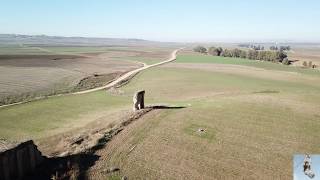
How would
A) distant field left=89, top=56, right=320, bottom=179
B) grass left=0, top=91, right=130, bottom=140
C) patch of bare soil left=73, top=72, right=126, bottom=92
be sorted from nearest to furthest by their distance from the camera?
distant field left=89, top=56, right=320, bottom=179
grass left=0, top=91, right=130, bottom=140
patch of bare soil left=73, top=72, right=126, bottom=92

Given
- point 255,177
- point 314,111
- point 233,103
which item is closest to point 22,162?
point 255,177

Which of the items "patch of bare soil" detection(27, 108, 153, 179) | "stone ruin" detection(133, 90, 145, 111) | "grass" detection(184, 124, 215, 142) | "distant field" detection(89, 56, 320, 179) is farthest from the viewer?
"stone ruin" detection(133, 90, 145, 111)

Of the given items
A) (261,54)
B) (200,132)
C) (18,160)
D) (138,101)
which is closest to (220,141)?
(200,132)

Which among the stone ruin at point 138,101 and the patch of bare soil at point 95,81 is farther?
the patch of bare soil at point 95,81

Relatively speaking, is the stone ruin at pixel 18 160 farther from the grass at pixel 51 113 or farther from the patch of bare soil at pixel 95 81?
the patch of bare soil at pixel 95 81

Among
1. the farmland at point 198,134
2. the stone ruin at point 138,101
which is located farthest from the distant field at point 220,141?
the stone ruin at point 138,101

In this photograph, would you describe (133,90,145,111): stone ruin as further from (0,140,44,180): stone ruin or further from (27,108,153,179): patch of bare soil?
(0,140,44,180): stone ruin

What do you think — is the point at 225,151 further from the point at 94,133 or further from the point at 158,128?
the point at 94,133

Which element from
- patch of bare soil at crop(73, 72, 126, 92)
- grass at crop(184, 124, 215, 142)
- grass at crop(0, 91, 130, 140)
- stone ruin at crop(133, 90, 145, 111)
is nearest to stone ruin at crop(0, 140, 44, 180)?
grass at crop(0, 91, 130, 140)
